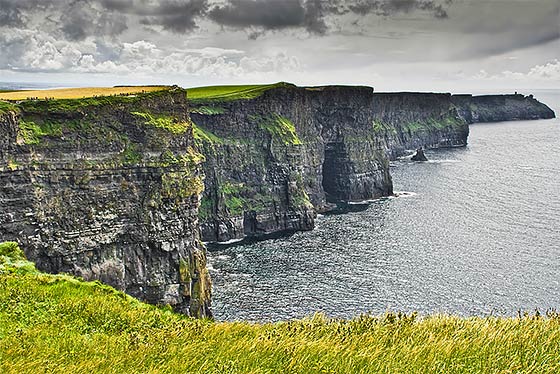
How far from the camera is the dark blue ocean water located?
7162cm

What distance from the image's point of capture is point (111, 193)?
206 feet

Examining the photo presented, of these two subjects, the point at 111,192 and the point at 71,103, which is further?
the point at 71,103

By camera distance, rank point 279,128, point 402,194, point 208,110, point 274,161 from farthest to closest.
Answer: point 402,194 < point 279,128 < point 274,161 < point 208,110

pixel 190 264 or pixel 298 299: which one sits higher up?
pixel 190 264

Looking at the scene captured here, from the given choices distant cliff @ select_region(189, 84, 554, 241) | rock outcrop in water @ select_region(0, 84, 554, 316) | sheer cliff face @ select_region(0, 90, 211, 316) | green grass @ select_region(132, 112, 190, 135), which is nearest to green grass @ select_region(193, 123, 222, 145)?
distant cliff @ select_region(189, 84, 554, 241)

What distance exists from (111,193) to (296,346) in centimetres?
5443

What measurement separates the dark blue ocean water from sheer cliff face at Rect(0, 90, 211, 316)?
9346 mm

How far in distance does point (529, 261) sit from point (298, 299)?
36.6 meters

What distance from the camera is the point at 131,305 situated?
2064 cm

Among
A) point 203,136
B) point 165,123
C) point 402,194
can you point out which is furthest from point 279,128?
point 165,123

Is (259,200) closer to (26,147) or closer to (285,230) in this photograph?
(285,230)

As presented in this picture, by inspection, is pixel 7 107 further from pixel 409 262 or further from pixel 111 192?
pixel 409 262

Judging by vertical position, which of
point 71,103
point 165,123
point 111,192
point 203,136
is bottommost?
point 111,192

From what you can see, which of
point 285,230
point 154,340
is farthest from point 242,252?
point 154,340
